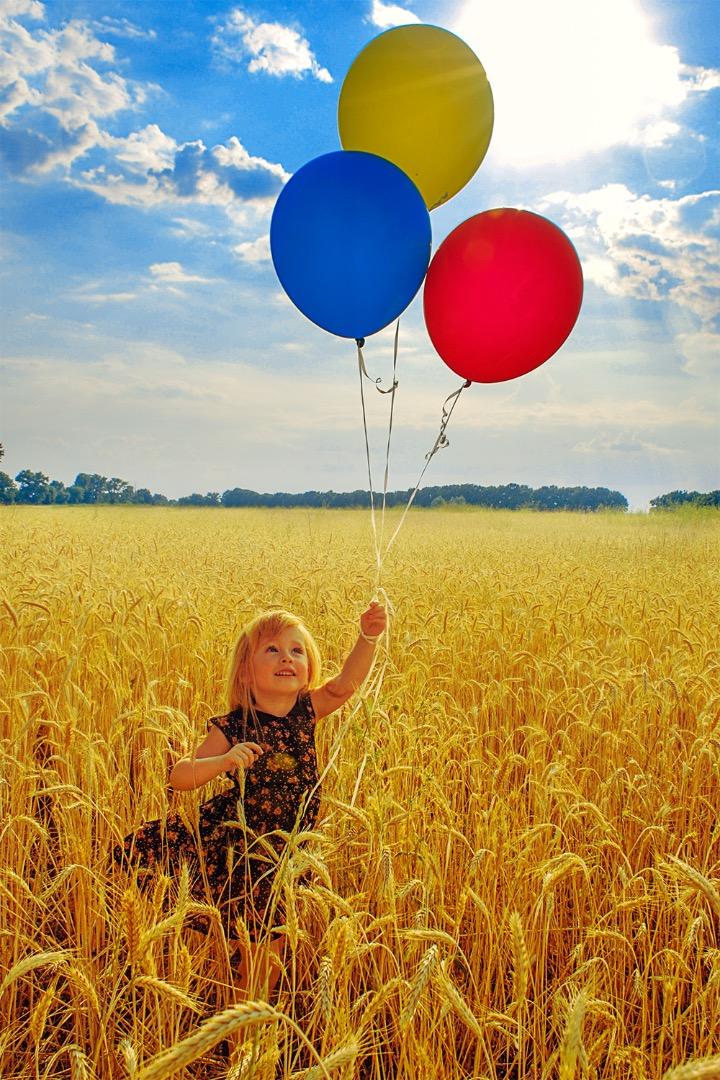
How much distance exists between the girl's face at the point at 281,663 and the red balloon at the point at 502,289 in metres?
1.60

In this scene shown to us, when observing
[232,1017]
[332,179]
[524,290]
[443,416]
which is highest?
[332,179]

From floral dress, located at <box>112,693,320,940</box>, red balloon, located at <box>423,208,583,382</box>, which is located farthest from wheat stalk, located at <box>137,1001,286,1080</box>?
red balloon, located at <box>423,208,583,382</box>

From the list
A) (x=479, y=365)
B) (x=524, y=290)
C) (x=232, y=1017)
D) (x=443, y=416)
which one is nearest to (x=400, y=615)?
(x=443, y=416)

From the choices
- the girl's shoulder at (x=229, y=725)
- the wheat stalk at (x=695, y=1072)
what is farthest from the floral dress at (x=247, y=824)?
the wheat stalk at (x=695, y=1072)

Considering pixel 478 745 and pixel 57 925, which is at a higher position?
pixel 478 745

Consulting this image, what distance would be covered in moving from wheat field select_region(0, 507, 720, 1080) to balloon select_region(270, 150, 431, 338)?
1.55 metres

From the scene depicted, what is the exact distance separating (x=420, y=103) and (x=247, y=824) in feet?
10.4

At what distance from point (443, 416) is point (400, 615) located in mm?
1835

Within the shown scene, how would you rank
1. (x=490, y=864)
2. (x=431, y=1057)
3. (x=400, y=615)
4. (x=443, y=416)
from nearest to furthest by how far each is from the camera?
1. (x=431, y=1057)
2. (x=490, y=864)
3. (x=443, y=416)
4. (x=400, y=615)

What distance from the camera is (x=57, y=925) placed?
231 centimetres

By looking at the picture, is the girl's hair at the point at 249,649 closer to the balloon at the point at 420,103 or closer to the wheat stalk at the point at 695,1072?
the wheat stalk at the point at 695,1072

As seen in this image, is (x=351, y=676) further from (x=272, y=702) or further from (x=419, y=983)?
(x=419, y=983)

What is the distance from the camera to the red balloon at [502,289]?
10.3 feet

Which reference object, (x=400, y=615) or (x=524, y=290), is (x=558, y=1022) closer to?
(x=524, y=290)
